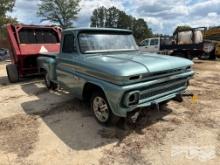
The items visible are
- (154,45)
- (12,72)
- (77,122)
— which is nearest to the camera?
(77,122)

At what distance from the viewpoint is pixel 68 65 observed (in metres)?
6.25

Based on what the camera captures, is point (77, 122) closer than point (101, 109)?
No

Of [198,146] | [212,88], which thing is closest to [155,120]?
[198,146]

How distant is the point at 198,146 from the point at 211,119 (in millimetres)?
1424

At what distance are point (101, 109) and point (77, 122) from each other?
0.74 meters

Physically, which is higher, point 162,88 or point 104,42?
point 104,42

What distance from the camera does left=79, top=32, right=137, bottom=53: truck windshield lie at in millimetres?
5934

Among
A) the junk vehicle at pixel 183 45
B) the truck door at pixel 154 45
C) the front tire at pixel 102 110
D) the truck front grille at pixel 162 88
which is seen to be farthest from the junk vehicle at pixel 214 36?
the front tire at pixel 102 110

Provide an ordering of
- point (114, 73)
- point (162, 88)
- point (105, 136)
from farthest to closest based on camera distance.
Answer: point (162, 88) → point (105, 136) → point (114, 73)

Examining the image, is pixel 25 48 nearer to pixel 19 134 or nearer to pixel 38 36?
pixel 38 36

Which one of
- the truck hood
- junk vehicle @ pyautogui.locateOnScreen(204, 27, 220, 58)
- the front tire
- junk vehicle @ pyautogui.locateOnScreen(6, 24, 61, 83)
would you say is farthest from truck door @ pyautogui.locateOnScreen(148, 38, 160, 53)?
the front tire

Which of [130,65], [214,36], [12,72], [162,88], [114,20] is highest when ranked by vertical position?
[114,20]

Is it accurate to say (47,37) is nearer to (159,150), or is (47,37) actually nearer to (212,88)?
(212,88)

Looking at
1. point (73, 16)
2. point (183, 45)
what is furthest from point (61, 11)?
point (183, 45)
